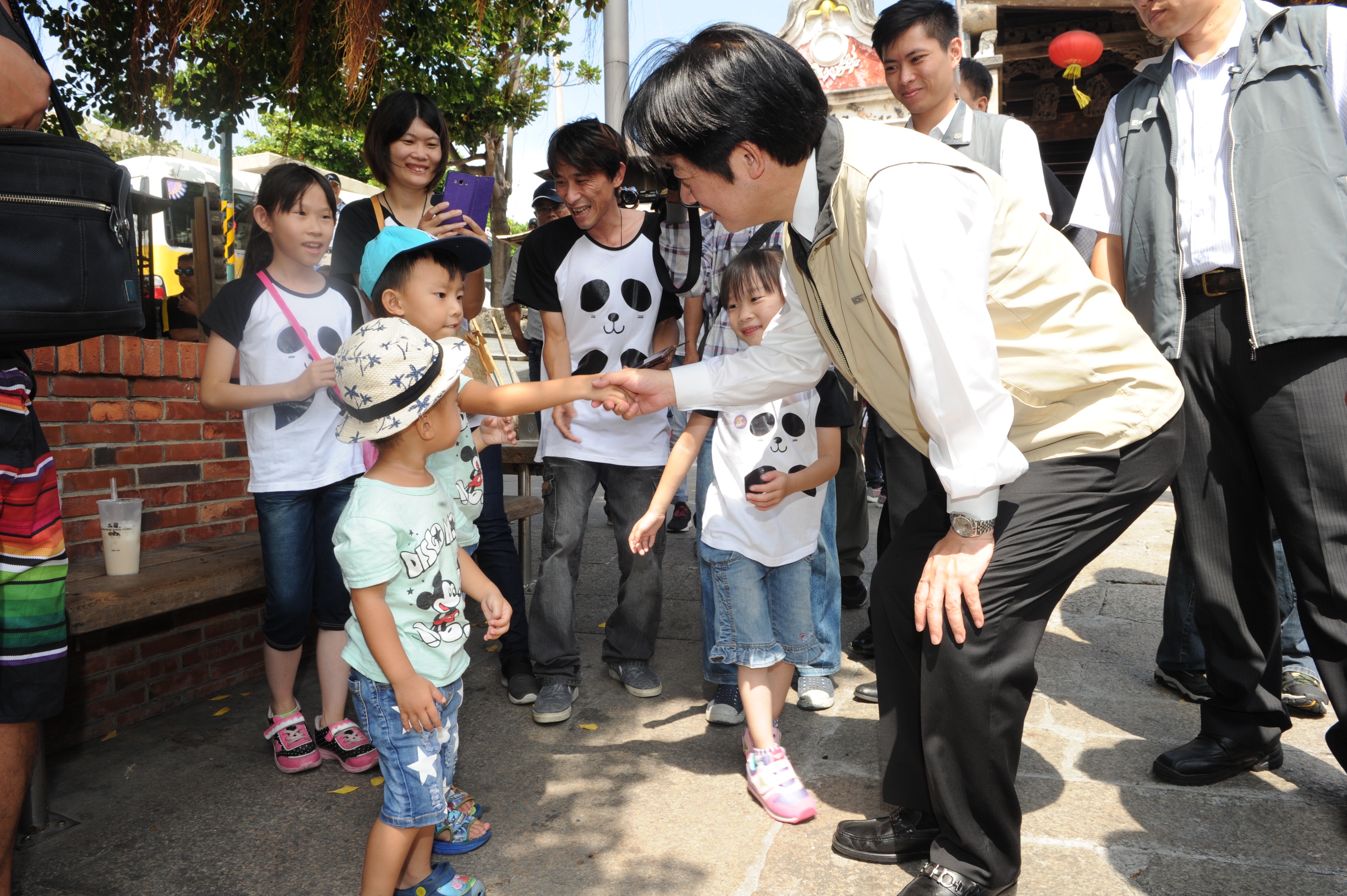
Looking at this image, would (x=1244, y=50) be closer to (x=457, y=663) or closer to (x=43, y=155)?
(x=457, y=663)

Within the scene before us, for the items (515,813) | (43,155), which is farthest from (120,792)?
(43,155)

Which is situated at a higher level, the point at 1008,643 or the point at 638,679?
the point at 1008,643

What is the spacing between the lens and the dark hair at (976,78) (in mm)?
4637

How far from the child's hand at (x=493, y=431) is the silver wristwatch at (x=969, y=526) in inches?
60.1

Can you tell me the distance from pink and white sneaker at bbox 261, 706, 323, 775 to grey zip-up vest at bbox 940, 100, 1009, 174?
2.93 meters

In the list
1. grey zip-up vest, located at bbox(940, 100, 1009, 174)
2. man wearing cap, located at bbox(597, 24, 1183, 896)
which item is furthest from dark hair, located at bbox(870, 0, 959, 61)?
man wearing cap, located at bbox(597, 24, 1183, 896)

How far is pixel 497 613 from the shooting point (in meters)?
2.36

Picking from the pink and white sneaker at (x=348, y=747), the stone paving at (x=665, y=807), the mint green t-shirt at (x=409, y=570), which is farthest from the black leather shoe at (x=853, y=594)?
the mint green t-shirt at (x=409, y=570)

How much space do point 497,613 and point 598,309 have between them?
5.09 ft

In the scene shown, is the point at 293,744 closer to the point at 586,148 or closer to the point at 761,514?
the point at 761,514

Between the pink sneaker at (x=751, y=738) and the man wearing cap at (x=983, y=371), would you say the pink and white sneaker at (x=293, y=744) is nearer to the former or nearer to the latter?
the pink sneaker at (x=751, y=738)

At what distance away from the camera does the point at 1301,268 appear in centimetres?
239

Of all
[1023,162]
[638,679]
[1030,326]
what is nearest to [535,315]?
[638,679]

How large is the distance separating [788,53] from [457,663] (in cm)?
161
